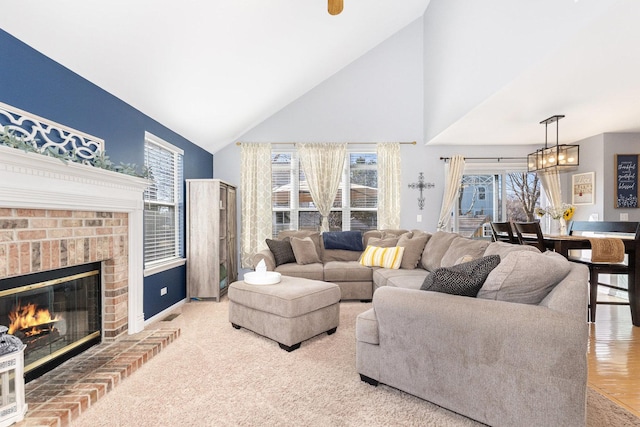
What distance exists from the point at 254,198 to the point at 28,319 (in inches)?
128

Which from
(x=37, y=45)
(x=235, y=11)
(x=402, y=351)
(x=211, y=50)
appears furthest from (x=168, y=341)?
(x=235, y=11)

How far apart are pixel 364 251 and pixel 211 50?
9.93 feet

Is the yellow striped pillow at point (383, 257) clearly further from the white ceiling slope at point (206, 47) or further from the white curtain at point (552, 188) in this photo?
the white curtain at point (552, 188)

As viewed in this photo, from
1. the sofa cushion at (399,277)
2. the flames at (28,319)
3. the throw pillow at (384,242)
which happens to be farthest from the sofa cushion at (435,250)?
the flames at (28,319)

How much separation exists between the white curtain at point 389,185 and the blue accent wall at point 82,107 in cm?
300

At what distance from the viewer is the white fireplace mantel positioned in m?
1.68

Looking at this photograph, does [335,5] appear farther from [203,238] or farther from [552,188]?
[552,188]

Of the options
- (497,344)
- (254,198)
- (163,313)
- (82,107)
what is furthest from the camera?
(254,198)

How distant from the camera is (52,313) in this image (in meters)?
2.13

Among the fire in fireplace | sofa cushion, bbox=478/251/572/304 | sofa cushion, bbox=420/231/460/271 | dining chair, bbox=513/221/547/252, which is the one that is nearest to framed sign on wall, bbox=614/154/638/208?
dining chair, bbox=513/221/547/252

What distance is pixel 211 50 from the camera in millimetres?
2867

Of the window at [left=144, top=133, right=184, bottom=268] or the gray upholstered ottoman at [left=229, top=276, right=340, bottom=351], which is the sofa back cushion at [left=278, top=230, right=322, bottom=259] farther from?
the gray upholstered ottoman at [left=229, top=276, right=340, bottom=351]

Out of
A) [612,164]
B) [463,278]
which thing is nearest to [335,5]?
[463,278]

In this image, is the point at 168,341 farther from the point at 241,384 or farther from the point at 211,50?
the point at 211,50
